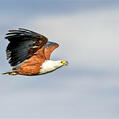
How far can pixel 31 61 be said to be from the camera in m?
35.0

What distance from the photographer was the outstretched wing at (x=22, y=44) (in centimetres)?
3372

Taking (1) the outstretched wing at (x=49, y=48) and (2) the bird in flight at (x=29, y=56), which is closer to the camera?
(2) the bird in flight at (x=29, y=56)

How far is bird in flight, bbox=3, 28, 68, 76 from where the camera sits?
34156mm

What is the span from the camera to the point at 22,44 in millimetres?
34406

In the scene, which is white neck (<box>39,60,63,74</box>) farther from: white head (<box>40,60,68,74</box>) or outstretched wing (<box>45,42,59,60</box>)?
outstretched wing (<box>45,42,59,60</box>)

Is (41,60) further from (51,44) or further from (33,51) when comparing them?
(51,44)

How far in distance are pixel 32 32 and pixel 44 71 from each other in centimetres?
183

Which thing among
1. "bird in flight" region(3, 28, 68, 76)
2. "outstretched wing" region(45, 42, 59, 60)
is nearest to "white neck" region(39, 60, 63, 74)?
"bird in flight" region(3, 28, 68, 76)

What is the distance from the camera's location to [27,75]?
34625 millimetres

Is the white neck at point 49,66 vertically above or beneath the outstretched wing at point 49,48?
above

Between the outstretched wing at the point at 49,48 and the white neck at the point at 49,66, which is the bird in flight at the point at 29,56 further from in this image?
the outstretched wing at the point at 49,48

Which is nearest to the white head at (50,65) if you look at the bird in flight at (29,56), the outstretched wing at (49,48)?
the bird in flight at (29,56)

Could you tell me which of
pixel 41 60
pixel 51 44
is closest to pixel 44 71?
pixel 41 60

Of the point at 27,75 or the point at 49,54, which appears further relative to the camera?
the point at 49,54
